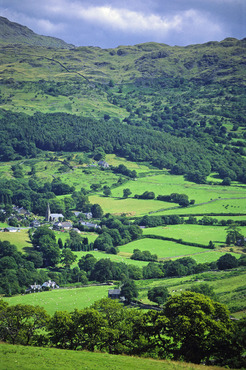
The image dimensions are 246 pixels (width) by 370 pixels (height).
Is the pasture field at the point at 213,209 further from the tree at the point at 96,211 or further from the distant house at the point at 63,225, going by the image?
the distant house at the point at 63,225

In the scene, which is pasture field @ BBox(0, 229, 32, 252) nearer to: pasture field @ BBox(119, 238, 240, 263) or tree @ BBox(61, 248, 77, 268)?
tree @ BBox(61, 248, 77, 268)

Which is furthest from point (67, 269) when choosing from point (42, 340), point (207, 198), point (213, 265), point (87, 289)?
point (207, 198)

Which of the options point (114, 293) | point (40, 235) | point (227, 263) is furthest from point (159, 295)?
point (40, 235)

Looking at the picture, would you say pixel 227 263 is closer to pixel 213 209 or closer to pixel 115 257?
pixel 115 257

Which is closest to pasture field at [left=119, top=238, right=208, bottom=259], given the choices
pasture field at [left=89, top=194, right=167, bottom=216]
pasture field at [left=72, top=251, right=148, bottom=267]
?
pasture field at [left=72, top=251, right=148, bottom=267]

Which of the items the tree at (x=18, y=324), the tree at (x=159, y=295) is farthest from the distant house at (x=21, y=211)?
the tree at (x=18, y=324)

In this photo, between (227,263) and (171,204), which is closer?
(227,263)
